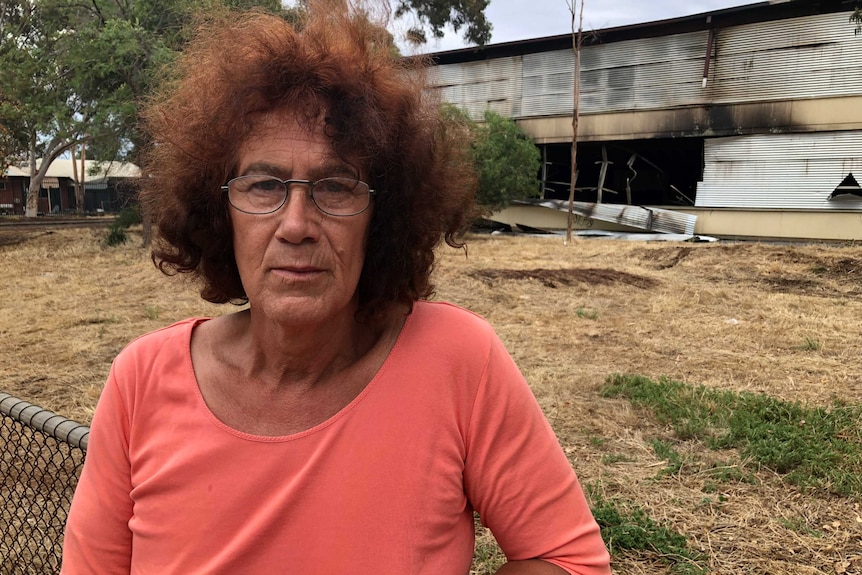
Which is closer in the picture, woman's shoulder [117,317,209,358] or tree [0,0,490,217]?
woman's shoulder [117,317,209,358]

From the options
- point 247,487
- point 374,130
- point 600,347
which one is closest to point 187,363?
point 247,487

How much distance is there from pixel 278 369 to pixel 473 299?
8.20 meters

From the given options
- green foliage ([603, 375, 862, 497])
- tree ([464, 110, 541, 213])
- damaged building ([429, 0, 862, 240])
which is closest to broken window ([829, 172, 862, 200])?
damaged building ([429, 0, 862, 240])

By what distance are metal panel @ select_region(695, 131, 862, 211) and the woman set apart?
2149 centimetres

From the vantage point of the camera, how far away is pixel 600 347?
274 inches

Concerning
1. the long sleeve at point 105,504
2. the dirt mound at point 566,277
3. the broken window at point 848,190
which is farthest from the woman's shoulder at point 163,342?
the broken window at point 848,190

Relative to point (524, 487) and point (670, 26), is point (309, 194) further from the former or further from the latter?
point (670, 26)

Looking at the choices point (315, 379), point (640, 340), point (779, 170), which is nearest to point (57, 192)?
point (779, 170)

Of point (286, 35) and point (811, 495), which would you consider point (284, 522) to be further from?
point (811, 495)

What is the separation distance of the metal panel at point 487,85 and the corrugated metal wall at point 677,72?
0.12 feet

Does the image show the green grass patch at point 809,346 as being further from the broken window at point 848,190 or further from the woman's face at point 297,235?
the broken window at point 848,190

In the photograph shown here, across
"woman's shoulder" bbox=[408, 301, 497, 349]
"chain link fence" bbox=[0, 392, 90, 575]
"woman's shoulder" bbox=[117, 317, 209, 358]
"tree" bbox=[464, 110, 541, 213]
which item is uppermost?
"tree" bbox=[464, 110, 541, 213]

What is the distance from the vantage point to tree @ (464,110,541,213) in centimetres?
2067

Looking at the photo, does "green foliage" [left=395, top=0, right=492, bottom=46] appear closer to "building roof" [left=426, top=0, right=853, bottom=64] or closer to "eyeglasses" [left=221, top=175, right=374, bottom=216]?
"building roof" [left=426, top=0, right=853, bottom=64]
